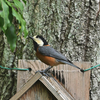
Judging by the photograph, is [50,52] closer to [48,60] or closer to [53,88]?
[48,60]

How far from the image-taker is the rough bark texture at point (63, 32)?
232 centimetres

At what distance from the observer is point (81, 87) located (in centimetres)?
180

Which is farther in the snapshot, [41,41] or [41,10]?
[41,10]

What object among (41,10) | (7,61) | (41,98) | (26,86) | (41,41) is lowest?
(41,98)

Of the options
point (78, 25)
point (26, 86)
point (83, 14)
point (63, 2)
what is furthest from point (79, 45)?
point (26, 86)

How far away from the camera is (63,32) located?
2367mm

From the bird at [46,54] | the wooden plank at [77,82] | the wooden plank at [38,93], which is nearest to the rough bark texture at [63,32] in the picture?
the bird at [46,54]

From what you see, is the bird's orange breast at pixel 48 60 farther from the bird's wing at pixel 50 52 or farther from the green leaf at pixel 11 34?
the green leaf at pixel 11 34

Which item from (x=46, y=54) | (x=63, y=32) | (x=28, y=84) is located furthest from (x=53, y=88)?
(x=63, y=32)

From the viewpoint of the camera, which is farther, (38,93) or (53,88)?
(38,93)

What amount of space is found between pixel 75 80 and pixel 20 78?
21.9 inches

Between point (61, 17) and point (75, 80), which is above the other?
point (61, 17)

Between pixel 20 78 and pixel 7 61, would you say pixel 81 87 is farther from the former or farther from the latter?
pixel 7 61

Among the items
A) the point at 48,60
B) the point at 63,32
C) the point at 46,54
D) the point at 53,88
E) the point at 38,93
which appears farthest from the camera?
the point at 63,32
